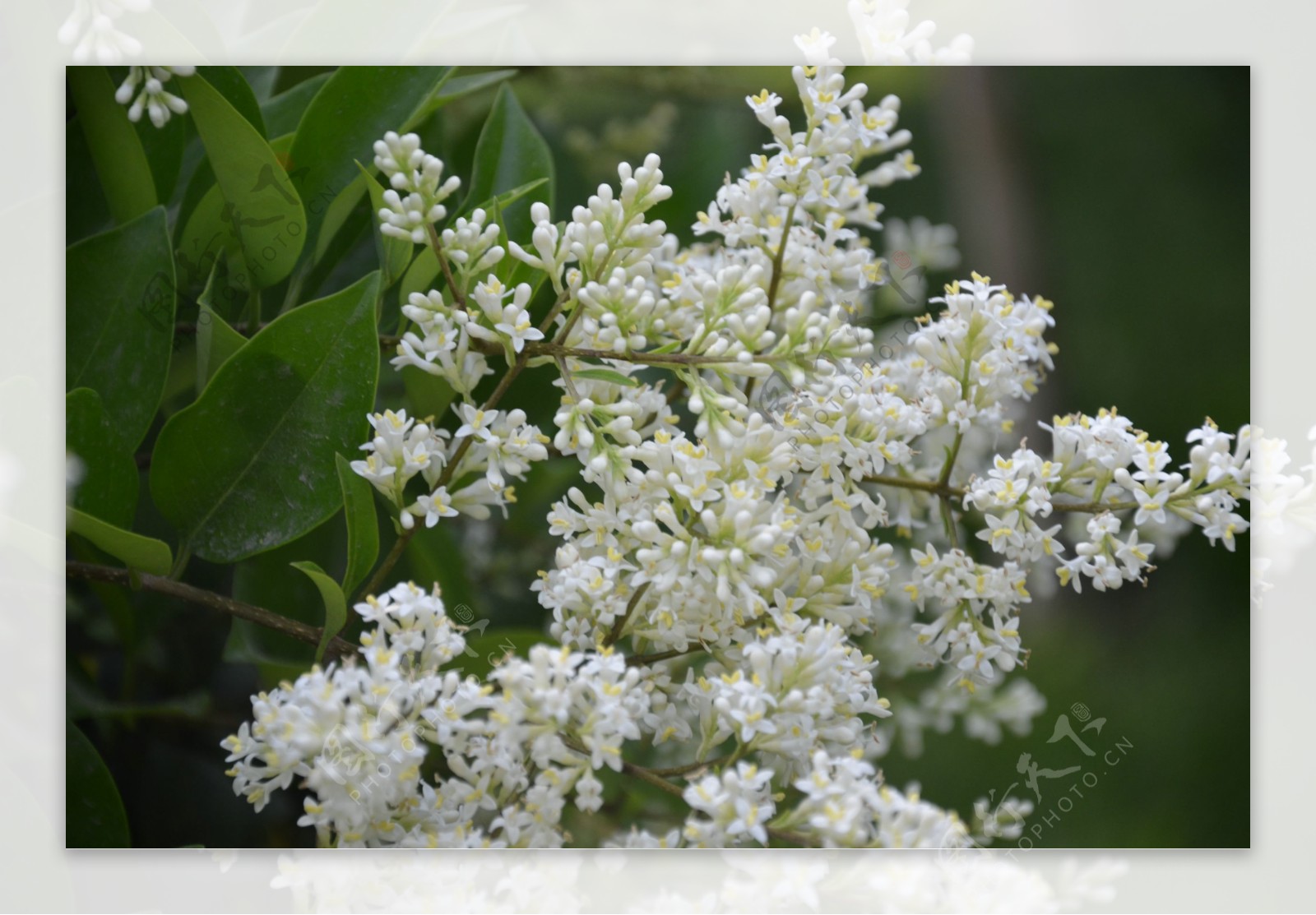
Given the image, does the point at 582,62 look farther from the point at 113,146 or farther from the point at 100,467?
the point at 100,467

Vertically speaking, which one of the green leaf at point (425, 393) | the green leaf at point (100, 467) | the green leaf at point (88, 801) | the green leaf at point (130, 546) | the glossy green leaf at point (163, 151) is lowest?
the green leaf at point (88, 801)

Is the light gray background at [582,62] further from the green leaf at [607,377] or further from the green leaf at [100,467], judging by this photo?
the green leaf at [607,377]

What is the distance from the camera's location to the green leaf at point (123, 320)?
1.26 m

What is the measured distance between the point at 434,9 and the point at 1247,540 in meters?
1.13

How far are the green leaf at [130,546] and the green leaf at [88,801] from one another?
9.3 inches

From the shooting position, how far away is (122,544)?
1219mm

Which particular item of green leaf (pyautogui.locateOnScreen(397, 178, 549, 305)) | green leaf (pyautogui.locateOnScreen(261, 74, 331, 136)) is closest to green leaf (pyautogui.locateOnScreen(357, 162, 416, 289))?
green leaf (pyautogui.locateOnScreen(397, 178, 549, 305))

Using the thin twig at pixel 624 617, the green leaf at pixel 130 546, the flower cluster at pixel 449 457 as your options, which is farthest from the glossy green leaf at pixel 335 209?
the thin twig at pixel 624 617

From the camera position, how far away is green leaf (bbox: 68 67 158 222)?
1.28 metres

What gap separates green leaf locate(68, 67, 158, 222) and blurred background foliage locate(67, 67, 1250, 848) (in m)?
0.03

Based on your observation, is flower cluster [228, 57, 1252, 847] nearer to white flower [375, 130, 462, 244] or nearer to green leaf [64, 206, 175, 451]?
white flower [375, 130, 462, 244]

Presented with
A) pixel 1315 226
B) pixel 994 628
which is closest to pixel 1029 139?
pixel 1315 226

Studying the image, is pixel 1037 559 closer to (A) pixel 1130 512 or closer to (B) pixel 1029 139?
(A) pixel 1130 512

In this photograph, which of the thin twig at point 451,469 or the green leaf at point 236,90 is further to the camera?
the green leaf at point 236,90
